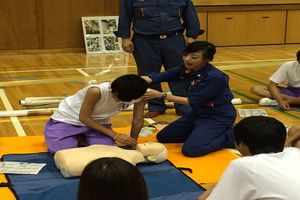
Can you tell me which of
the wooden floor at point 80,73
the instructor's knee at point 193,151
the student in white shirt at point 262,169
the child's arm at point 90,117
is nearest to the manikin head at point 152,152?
the child's arm at point 90,117

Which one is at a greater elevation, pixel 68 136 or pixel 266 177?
pixel 266 177

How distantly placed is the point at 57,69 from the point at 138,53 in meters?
2.75

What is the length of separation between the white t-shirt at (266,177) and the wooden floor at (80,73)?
283cm

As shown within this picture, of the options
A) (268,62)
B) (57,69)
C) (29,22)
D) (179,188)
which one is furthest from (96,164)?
(29,22)

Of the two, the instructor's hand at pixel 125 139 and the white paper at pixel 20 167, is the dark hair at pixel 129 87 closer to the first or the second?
the instructor's hand at pixel 125 139

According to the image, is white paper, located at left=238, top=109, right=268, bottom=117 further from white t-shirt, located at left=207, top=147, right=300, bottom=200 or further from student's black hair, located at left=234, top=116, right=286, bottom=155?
white t-shirt, located at left=207, top=147, right=300, bottom=200

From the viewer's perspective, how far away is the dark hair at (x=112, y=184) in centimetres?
141

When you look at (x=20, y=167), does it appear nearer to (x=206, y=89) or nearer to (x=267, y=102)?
(x=206, y=89)

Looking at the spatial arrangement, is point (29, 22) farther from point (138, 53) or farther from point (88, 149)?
point (88, 149)

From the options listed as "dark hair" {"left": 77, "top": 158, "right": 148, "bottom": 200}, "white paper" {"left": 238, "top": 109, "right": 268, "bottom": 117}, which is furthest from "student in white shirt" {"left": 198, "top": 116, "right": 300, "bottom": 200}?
"white paper" {"left": 238, "top": 109, "right": 268, "bottom": 117}

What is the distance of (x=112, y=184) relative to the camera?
1408 millimetres

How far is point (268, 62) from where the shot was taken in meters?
8.34

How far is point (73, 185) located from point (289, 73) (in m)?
2.99

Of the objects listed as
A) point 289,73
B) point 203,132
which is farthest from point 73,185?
point 289,73
